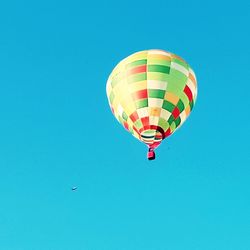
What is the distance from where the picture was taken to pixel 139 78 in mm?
72688

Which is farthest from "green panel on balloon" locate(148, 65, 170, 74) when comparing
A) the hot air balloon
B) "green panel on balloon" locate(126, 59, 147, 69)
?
"green panel on balloon" locate(126, 59, 147, 69)

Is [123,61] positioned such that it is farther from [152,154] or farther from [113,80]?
[152,154]

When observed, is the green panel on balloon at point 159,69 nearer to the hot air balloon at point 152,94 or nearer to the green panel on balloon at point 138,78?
the hot air balloon at point 152,94

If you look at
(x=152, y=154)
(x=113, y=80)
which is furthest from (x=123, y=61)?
(x=152, y=154)

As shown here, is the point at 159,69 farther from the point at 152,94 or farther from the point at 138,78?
the point at 152,94

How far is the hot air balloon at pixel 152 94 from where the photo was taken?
7219 centimetres

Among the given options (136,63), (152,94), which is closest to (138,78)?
(136,63)

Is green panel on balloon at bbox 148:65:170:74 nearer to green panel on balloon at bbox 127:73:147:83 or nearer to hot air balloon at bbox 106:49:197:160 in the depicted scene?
hot air balloon at bbox 106:49:197:160

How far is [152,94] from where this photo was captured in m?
72.2

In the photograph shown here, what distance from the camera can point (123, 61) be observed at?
7425cm

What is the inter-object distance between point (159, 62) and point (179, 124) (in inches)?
152

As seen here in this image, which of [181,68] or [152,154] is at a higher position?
[181,68]

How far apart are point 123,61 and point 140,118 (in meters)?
4.08

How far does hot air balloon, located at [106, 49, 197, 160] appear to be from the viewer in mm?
72188
